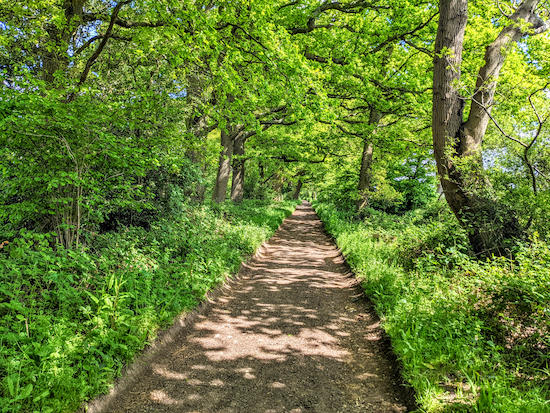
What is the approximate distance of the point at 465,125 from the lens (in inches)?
247

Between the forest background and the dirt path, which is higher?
the forest background

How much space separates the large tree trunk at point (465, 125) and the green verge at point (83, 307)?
5.31m

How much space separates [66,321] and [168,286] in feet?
5.58

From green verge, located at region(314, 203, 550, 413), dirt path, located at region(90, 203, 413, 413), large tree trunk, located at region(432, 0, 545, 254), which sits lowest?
dirt path, located at region(90, 203, 413, 413)

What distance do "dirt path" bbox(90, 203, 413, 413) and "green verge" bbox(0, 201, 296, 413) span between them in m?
0.35

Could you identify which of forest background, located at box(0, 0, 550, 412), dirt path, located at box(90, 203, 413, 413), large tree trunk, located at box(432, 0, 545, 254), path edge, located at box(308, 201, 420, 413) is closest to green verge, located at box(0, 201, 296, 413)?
forest background, located at box(0, 0, 550, 412)

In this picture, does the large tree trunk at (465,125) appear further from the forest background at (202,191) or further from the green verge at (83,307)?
the green verge at (83,307)

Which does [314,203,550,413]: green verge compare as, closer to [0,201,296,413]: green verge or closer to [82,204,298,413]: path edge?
[82,204,298,413]: path edge

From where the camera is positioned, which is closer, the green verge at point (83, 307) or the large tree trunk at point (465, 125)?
the green verge at point (83, 307)

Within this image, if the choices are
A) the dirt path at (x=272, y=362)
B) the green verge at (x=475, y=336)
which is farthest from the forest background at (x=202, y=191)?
the dirt path at (x=272, y=362)

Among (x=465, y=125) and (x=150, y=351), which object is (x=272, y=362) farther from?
(x=465, y=125)

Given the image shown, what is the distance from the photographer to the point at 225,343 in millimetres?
4254

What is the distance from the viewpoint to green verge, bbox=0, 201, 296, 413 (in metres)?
2.61

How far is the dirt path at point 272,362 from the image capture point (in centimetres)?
307
